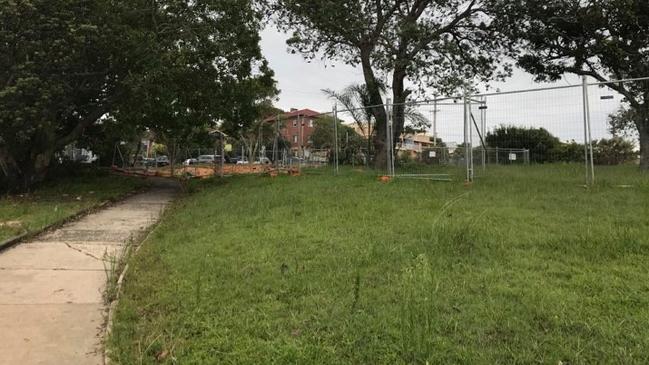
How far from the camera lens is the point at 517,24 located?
1958 cm

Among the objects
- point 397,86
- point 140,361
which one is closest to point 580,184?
point 140,361

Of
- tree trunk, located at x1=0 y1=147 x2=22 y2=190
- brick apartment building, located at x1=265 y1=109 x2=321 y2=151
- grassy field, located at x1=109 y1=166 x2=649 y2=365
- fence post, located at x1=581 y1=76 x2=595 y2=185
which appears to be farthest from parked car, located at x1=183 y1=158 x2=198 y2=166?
fence post, located at x1=581 y1=76 x2=595 y2=185

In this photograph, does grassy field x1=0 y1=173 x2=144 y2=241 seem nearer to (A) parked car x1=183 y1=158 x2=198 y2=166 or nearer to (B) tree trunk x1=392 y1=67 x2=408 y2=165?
(B) tree trunk x1=392 y1=67 x2=408 y2=165

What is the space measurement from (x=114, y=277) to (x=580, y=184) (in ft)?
28.6

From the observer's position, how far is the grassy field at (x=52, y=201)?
10758 millimetres

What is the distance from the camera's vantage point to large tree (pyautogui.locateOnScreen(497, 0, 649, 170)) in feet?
61.2

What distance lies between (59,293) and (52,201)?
31.2ft

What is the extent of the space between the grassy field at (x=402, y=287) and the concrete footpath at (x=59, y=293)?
1.11 feet

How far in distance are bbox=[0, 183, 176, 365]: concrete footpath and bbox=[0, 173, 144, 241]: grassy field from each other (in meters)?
0.56

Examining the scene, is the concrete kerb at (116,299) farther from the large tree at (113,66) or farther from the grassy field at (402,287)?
the large tree at (113,66)

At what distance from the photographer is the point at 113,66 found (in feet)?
55.8

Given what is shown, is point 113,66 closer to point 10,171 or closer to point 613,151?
point 10,171

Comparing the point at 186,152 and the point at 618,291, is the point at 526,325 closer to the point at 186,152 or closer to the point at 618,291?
the point at 618,291

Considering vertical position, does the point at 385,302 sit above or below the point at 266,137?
below
